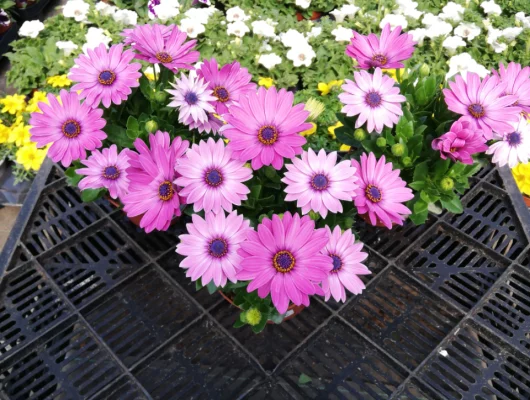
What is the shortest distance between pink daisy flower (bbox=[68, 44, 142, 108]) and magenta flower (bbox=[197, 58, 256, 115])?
157mm

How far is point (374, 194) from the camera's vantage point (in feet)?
3.05

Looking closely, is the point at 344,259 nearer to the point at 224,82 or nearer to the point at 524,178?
the point at 224,82

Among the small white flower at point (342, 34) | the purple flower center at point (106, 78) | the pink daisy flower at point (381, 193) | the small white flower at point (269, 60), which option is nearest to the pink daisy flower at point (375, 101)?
the pink daisy flower at point (381, 193)

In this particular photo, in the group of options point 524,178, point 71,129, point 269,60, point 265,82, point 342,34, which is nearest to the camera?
point 71,129

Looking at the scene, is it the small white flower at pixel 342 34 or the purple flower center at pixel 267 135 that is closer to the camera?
the purple flower center at pixel 267 135

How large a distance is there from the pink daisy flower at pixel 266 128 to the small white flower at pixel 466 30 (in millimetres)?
2010

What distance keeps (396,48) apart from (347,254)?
1.54ft

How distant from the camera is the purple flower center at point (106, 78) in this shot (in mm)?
1036

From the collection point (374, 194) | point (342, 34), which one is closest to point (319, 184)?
point (374, 194)

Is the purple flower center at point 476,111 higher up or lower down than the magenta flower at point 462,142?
higher up

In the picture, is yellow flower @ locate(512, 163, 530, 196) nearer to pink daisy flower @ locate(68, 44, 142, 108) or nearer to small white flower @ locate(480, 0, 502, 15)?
small white flower @ locate(480, 0, 502, 15)

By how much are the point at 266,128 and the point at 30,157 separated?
1507mm

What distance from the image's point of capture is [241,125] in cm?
88

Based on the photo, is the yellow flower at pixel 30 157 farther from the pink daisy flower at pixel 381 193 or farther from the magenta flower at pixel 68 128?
the pink daisy flower at pixel 381 193
